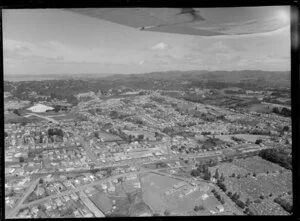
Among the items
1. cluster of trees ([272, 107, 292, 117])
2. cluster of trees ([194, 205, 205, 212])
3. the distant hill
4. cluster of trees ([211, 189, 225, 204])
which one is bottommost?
cluster of trees ([194, 205, 205, 212])

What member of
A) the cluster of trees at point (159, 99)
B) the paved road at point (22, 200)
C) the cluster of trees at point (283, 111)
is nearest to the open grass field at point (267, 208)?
the cluster of trees at point (283, 111)

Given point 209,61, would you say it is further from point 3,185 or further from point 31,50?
point 3,185

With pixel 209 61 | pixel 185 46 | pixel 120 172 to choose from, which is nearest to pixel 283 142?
pixel 209 61

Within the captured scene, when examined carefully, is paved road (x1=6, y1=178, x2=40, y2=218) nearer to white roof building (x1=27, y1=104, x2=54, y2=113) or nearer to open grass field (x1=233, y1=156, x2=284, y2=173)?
white roof building (x1=27, y1=104, x2=54, y2=113)

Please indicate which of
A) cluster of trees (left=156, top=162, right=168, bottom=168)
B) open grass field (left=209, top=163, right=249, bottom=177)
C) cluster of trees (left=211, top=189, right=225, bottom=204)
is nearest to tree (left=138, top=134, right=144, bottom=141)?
cluster of trees (left=156, top=162, right=168, bottom=168)

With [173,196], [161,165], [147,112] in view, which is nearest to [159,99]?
[147,112]

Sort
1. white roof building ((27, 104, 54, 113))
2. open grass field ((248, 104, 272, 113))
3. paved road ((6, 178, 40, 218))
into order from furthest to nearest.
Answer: open grass field ((248, 104, 272, 113)), white roof building ((27, 104, 54, 113)), paved road ((6, 178, 40, 218))

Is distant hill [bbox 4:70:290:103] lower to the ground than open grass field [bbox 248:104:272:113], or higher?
higher
